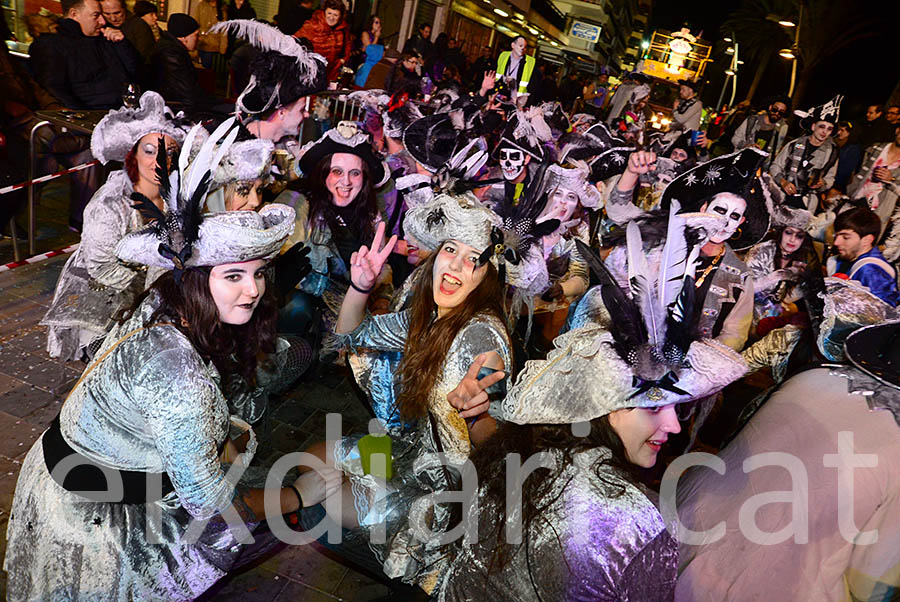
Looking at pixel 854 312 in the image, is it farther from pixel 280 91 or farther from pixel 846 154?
pixel 846 154

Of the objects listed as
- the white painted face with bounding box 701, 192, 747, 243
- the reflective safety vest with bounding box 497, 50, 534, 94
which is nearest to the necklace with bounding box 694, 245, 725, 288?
the white painted face with bounding box 701, 192, 747, 243

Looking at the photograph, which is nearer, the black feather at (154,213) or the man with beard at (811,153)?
the black feather at (154,213)

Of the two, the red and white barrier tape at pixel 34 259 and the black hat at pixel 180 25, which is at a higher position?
the black hat at pixel 180 25

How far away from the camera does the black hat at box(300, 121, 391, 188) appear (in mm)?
4934

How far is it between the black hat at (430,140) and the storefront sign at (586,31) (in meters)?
57.8

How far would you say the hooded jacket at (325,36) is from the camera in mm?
9672

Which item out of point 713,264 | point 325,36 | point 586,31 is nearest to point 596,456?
point 713,264

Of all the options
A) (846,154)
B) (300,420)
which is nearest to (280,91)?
(300,420)

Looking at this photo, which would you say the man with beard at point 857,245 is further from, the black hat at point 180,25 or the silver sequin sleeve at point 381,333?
the black hat at point 180,25

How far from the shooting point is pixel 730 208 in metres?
4.72

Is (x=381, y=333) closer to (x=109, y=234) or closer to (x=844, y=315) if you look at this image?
(x=109, y=234)

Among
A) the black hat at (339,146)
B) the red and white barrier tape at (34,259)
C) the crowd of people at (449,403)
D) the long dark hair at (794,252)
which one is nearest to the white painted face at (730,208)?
the crowd of people at (449,403)

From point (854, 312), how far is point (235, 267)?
2984 millimetres

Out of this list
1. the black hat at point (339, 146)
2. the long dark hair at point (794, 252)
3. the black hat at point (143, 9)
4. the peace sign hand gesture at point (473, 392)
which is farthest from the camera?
the black hat at point (143, 9)
